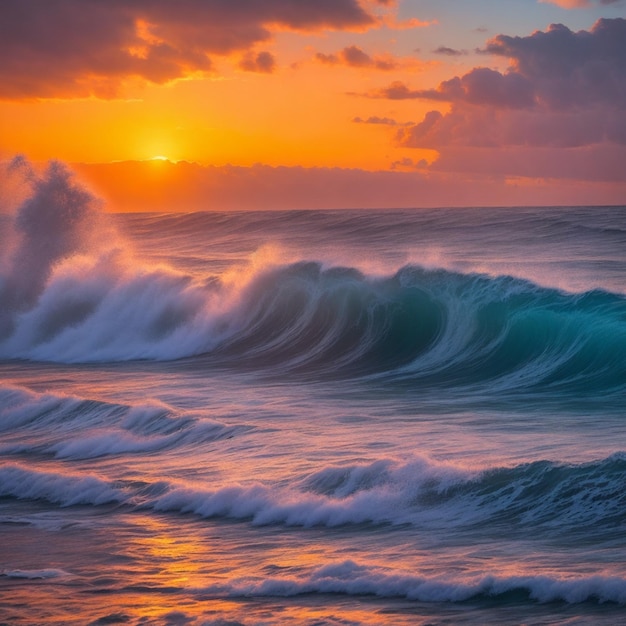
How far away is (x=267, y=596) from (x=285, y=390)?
402 inches

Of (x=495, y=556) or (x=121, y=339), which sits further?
(x=121, y=339)

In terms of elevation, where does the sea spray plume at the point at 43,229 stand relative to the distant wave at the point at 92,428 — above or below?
above

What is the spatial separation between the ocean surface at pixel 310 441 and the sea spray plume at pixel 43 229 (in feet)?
0.47

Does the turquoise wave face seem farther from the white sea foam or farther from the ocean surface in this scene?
the white sea foam

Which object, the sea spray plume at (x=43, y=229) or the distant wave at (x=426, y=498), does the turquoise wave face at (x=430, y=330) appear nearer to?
the distant wave at (x=426, y=498)

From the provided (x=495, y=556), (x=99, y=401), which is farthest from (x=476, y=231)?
(x=495, y=556)

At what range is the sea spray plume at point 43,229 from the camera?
99.7 feet

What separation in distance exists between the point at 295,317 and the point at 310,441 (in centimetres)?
1254

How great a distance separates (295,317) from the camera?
2475 centimetres

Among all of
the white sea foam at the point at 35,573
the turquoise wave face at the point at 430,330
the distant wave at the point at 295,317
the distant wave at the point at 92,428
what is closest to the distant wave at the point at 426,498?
the white sea foam at the point at 35,573

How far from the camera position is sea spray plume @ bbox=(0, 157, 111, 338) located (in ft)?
99.7

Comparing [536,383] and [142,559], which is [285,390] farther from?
[142,559]

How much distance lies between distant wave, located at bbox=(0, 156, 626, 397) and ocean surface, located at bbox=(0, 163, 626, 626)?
78 millimetres

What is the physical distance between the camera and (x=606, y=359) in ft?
56.0
